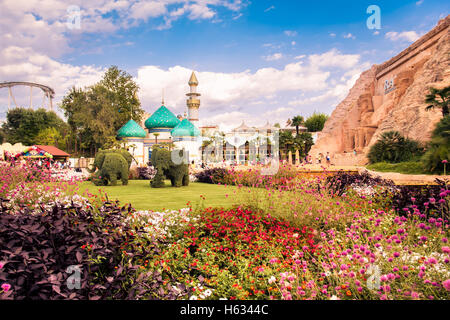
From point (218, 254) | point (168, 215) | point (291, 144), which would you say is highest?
point (291, 144)

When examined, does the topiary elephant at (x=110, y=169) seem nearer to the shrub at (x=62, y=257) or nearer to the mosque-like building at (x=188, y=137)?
the shrub at (x=62, y=257)

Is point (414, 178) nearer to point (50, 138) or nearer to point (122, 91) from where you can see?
point (122, 91)

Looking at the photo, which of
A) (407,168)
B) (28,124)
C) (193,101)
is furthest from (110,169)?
(28,124)

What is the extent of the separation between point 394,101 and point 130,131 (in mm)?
27309

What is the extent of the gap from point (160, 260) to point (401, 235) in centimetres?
282

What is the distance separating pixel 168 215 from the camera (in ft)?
17.7

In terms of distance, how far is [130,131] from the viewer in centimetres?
3469

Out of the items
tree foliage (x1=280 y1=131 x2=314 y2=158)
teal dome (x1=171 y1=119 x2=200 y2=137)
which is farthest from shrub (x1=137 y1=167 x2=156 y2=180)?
tree foliage (x1=280 y1=131 x2=314 y2=158)

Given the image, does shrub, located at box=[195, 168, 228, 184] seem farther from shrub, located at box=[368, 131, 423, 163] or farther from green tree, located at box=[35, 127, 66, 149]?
green tree, located at box=[35, 127, 66, 149]

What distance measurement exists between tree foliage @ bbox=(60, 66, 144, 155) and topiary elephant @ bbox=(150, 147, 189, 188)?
2276 cm

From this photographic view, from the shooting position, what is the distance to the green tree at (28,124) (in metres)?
43.6

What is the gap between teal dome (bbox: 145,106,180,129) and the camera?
38.3m
